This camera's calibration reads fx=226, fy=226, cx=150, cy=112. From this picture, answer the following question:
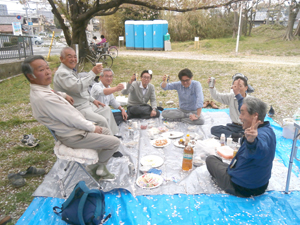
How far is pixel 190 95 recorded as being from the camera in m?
5.09

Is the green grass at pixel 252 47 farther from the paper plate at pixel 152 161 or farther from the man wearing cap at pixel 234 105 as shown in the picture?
the paper plate at pixel 152 161

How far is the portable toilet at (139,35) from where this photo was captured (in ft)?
70.6

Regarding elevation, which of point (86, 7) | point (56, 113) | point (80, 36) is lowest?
point (56, 113)

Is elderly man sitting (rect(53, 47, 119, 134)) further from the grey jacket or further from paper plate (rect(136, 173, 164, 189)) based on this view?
the grey jacket

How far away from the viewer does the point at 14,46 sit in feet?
34.2

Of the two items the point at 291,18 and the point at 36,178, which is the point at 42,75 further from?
the point at 291,18

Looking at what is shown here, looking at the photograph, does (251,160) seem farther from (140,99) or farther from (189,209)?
(140,99)

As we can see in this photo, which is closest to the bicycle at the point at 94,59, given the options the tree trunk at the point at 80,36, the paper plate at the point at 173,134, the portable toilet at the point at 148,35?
the tree trunk at the point at 80,36

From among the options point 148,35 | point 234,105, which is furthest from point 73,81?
point 148,35

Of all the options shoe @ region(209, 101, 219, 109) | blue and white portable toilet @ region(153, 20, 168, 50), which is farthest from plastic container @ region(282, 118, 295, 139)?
blue and white portable toilet @ region(153, 20, 168, 50)

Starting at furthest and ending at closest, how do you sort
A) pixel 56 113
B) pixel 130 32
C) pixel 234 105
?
1. pixel 130 32
2. pixel 234 105
3. pixel 56 113

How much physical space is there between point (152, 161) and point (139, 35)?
65.7 feet

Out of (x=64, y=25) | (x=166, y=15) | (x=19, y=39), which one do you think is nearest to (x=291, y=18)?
(x=166, y=15)

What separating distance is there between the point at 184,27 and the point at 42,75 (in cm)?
2593
